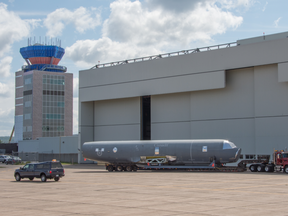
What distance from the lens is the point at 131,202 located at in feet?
60.6

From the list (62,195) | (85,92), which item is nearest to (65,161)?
(85,92)

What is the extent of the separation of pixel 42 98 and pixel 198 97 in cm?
7955

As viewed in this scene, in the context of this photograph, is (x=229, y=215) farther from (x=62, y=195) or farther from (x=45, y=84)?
(x=45, y=84)

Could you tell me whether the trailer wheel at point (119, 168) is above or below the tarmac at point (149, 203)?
below

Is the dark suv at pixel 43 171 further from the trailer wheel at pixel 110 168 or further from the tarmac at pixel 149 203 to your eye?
the trailer wheel at pixel 110 168

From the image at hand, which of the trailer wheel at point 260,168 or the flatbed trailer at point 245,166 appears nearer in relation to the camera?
the flatbed trailer at point 245,166

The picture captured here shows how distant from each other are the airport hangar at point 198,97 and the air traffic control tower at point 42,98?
58.6 meters

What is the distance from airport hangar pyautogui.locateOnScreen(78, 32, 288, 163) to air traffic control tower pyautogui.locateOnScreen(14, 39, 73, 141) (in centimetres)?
5859

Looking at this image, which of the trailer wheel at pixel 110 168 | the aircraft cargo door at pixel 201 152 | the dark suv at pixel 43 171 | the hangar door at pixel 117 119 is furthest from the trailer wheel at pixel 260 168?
the hangar door at pixel 117 119

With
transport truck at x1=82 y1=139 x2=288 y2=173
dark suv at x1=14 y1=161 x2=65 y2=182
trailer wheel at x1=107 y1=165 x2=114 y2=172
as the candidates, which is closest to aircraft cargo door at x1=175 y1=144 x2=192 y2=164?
transport truck at x1=82 y1=139 x2=288 y2=173

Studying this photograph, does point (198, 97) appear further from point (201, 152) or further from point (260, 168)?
point (260, 168)

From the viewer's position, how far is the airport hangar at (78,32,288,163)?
163 feet

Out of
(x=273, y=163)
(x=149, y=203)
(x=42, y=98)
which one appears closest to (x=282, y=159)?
(x=273, y=163)

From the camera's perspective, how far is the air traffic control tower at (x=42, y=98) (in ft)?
406
